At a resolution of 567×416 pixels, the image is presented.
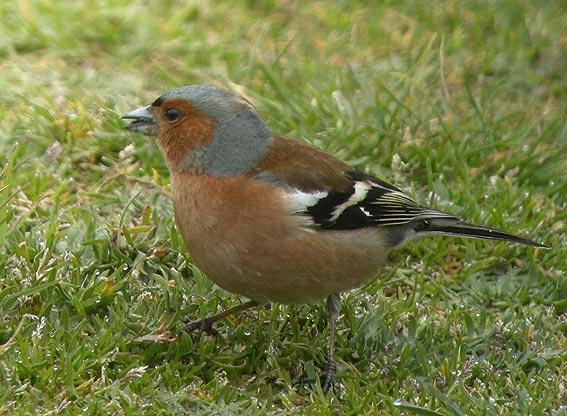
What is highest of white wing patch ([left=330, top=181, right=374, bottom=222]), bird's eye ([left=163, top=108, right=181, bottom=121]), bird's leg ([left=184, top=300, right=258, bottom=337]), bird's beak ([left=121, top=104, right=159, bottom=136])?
bird's eye ([left=163, top=108, right=181, bottom=121])

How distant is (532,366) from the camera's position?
468 centimetres

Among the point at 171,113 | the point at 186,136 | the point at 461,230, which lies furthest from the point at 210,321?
the point at 461,230

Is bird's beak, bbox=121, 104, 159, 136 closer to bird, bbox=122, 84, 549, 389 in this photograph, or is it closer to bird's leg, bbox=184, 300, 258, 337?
bird, bbox=122, 84, 549, 389

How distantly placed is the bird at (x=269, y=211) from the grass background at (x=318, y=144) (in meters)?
0.27

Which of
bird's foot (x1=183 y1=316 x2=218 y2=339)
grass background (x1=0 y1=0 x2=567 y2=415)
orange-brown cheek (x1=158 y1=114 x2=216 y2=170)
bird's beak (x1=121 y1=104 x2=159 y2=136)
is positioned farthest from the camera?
bird's beak (x1=121 y1=104 x2=159 y2=136)

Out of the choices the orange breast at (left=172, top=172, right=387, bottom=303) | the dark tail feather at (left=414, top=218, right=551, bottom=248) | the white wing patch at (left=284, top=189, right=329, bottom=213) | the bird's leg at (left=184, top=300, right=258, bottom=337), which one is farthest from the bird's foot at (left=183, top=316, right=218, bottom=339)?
the dark tail feather at (left=414, top=218, right=551, bottom=248)

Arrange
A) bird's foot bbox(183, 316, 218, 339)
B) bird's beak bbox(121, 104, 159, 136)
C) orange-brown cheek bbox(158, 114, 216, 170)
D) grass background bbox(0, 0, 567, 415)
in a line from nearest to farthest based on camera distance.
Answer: grass background bbox(0, 0, 567, 415), bird's foot bbox(183, 316, 218, 339), orange-brown cheek bbox(158, 114, 216, 170), bird's beak bbox(121, 104, 159, 136)

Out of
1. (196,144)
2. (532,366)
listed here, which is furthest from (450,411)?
(196,144)

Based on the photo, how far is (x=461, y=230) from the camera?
4.88 m

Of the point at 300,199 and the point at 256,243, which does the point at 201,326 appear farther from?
the point at 300,199

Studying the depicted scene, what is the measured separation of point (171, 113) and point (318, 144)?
1526mm

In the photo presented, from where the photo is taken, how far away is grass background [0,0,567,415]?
4.28 meters

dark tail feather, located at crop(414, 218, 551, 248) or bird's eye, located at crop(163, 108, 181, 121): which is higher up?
bird's eye, located at crop(163, 108, 181, 121)

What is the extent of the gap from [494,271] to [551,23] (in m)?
2.88
